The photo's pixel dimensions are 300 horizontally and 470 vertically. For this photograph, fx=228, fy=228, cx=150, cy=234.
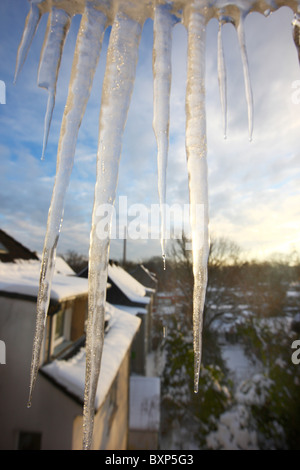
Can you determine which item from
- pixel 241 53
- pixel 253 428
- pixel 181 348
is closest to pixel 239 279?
pixel 181 348

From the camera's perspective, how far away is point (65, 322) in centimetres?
516

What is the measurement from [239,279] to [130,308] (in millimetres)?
11747

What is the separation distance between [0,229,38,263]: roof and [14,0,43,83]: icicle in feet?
14.5

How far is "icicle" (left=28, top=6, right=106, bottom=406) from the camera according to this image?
987 mm

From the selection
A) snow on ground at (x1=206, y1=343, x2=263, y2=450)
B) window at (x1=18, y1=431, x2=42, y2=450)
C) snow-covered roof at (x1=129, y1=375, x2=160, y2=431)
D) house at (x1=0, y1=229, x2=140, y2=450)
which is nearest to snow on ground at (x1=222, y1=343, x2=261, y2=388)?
snow on ground at (x1=206, y1=343, x2=263, y2=450)

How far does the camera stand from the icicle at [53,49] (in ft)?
3.41

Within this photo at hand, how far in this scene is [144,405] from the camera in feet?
25.8

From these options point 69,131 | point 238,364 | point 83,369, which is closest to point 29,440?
point 83,369

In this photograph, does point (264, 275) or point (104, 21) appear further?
point (264, 275)

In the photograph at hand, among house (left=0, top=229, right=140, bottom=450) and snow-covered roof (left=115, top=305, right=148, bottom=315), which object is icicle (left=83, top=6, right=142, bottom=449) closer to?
house (left=0, top=229, right=140, bottom=450)

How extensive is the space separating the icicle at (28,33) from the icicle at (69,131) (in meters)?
0.24

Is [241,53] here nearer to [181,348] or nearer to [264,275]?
[181,348]

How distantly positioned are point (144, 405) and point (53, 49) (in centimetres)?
960

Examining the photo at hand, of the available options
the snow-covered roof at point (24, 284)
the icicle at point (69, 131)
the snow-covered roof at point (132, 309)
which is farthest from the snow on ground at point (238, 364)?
the icicle at point (69, 131)
